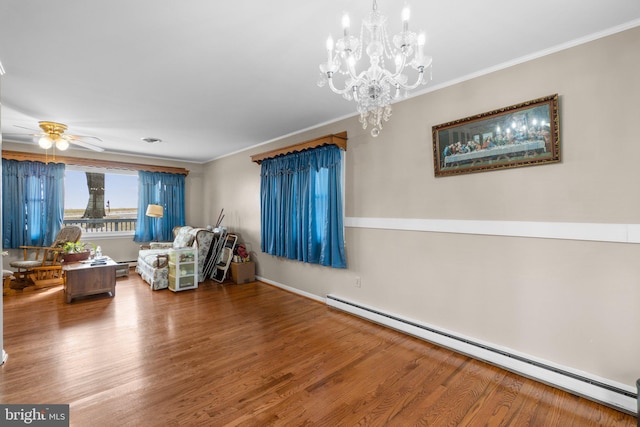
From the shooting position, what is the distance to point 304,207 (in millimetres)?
4062

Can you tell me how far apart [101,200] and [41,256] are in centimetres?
146

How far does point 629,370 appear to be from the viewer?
1907 millimetres

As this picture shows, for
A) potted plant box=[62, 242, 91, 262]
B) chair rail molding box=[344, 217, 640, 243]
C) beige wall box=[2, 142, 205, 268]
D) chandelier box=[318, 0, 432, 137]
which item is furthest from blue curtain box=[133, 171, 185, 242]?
chandelier box=[318, 0, 432, 137]

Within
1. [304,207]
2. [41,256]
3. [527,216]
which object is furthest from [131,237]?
[527,216]

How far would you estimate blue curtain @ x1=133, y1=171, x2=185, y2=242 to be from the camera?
20.2 feet

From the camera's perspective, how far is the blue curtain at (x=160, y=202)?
616 cm

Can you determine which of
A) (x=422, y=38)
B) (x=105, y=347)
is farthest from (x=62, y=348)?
(x=422, y=38)

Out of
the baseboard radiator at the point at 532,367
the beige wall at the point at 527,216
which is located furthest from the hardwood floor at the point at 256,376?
the beige wall at the point at 527,216

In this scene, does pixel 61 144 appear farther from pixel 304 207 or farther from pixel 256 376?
pixel 256 376

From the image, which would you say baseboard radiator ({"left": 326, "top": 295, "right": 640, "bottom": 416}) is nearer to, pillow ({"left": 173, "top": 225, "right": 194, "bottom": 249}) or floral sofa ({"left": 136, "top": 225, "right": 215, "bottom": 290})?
floral sofa ({"left": 136, "top": 225, "right": 215, "bottom": 290})

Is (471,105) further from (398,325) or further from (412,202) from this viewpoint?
(398,325)

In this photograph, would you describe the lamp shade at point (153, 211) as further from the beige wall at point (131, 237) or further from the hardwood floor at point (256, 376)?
the hardwood floor at point (256, 376)

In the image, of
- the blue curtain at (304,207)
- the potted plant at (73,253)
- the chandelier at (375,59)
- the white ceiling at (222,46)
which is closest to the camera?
the chandelier at (375,59)

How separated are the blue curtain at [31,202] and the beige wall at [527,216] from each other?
18.3 feet
